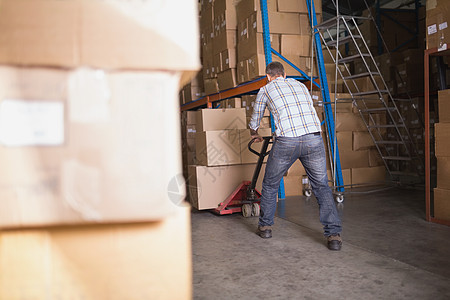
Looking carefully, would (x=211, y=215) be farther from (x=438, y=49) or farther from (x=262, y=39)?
(x=438, y=49)

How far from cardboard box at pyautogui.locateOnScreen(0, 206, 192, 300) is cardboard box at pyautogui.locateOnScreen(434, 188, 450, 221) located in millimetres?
3983

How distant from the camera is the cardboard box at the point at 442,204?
4.35m

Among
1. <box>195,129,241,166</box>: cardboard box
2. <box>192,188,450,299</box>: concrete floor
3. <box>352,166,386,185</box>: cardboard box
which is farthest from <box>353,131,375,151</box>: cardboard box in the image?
<box>195,129,241,166</box>: cardboard box

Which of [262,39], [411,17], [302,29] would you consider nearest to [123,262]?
[262,39]

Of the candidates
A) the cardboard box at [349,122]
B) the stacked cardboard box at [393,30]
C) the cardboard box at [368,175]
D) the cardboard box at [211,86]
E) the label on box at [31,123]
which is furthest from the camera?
the stacked cardboard box at [393,30]

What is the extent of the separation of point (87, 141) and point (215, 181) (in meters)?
4.37

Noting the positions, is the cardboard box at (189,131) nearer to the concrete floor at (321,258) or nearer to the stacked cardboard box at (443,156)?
the concrete floor at (321,258)

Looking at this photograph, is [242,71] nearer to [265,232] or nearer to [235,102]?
[235,102]

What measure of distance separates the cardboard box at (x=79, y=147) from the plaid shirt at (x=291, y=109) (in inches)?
108

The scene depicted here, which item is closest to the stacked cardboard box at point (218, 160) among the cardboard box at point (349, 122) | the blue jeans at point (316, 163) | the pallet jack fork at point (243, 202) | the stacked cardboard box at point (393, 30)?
the pallet jack fork at point (243, 202)

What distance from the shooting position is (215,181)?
17.9 feet

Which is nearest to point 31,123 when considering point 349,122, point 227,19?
point 227,19

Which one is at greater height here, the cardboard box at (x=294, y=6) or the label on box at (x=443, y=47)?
the cardboard box at (x=294, y=6)

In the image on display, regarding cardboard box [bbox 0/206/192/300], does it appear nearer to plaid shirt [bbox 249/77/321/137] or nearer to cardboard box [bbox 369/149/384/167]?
plaid shirt [bbox 249/77/321/137]
